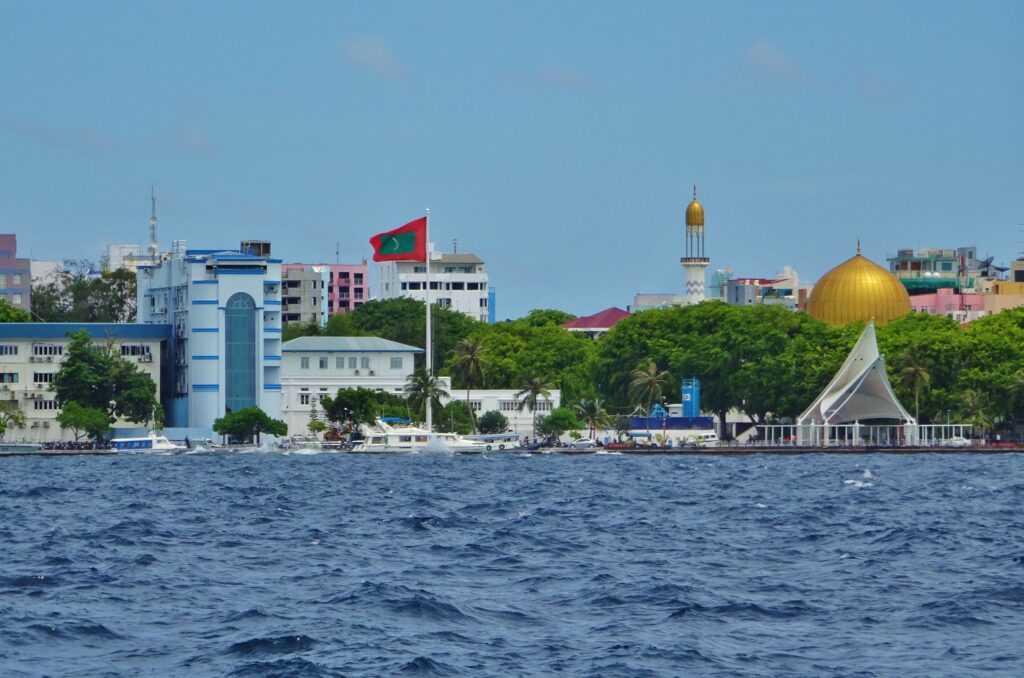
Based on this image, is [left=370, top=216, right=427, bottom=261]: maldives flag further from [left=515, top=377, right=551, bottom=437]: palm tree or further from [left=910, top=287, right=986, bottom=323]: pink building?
[left=910, top=287, right=986, bottom=323]: pink building

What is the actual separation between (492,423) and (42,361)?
91.2 ft

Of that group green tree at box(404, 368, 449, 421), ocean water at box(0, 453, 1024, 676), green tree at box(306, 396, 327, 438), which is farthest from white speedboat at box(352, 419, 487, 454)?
ocean water at box(0, 453, 1024, 676)

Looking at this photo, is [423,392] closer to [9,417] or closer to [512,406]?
[512,406]

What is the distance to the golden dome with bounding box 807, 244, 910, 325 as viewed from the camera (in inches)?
6220

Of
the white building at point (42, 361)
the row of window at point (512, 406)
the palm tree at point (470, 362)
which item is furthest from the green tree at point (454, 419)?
the white building at point (42, 361)

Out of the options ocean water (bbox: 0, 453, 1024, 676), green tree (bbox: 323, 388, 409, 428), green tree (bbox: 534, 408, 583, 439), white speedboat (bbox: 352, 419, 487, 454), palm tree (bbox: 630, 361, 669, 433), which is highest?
palm tree (bbox: 630, 361, 669, 433)

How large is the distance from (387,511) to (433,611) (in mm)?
24954

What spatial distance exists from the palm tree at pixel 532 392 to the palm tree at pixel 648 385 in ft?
18.5

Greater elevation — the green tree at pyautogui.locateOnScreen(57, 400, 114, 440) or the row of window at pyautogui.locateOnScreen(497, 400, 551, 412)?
the row of window at pyautogui.locateOnScreen(497, 400, 551, 412)

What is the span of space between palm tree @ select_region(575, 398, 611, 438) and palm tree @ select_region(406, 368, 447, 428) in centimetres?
917

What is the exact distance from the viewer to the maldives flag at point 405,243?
116562mm

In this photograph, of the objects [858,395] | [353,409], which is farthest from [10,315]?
[858,395]

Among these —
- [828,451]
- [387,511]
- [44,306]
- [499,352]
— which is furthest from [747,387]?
[44,306]

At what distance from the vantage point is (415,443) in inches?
4454
